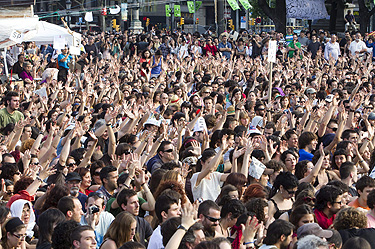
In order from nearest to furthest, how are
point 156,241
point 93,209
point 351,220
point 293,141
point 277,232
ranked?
point 277,232 < point 156,241 < point 351,220 < point 93,209 < point 293,141

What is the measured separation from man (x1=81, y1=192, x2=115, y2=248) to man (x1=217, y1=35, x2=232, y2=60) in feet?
50.8

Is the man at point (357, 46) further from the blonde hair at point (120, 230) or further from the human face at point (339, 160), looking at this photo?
the blonde hair at point (120, 230)

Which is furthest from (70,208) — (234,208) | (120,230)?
(234,208)

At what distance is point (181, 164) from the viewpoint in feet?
24.8

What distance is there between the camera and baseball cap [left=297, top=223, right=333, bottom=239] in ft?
16.4

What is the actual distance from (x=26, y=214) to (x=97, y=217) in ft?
2.21

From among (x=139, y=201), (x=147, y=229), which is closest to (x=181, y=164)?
(x=139, y=201)

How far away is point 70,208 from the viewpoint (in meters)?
5.81

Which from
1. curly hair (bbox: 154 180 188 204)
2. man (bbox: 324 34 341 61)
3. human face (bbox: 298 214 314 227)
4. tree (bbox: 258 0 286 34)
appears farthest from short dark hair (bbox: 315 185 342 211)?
tree (bbox: 258 0 286 34)

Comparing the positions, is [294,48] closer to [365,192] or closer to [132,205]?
[365,192]

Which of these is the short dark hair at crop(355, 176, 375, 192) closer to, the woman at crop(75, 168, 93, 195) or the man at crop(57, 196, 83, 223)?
the man at crop(57, 196, 83, 223)

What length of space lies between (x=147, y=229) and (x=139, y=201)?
681mm

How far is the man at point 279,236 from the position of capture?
501 centimetres

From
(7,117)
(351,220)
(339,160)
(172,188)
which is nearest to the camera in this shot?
(351,220)
